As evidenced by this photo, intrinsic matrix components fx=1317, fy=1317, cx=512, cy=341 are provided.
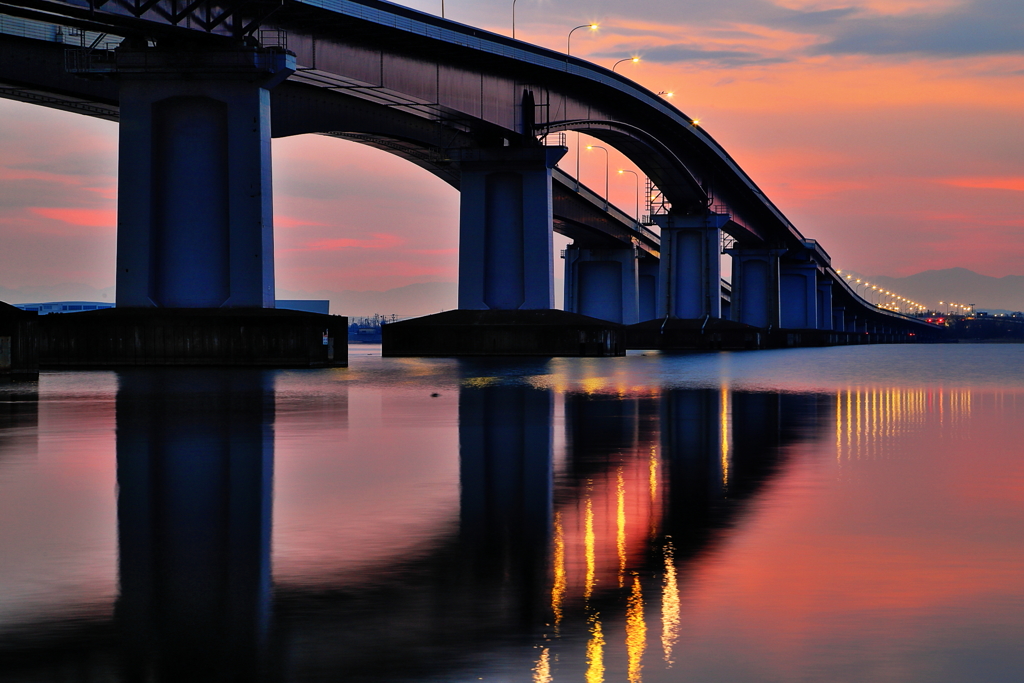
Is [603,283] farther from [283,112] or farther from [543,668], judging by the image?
[543,668]

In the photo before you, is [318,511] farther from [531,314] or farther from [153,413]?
[531,314]

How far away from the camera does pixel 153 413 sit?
25109mm

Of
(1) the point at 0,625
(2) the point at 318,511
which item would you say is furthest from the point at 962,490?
(1) the point at 0,625

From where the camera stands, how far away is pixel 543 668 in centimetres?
639

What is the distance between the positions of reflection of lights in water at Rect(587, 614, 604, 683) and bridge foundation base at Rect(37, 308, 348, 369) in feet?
143

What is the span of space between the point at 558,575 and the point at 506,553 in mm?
973

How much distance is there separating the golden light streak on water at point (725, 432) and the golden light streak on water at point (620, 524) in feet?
3.84

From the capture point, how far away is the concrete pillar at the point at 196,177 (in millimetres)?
50312

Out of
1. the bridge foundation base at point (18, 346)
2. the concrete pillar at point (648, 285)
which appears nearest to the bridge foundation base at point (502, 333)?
the bridge foundation base at point (18, 346)

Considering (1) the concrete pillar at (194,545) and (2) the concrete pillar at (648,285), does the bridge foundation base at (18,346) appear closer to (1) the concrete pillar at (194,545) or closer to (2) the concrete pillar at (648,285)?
(1) the concrete pillar at (194,545)

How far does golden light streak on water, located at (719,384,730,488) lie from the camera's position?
1532cm

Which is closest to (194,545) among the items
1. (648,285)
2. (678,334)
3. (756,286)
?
(678,334)

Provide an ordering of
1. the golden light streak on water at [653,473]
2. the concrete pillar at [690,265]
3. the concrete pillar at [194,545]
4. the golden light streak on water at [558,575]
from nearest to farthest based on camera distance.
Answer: the concrete pillar at [194,545] → the golden light streak on water at [558,575] → the golden light streak on water at [653,473] → the concrete pillar at [690,265]

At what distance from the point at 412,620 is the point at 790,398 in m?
27.9
